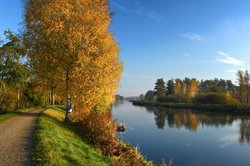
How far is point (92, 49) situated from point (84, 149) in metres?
9.52

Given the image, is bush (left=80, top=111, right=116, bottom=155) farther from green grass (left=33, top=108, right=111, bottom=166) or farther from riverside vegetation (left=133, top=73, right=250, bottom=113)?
riverside vegetation (left=133, top=73, right=250, bottom=113)

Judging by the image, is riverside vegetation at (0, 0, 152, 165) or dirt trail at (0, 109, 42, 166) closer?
dirt trail at (0, 109, 42, 166)

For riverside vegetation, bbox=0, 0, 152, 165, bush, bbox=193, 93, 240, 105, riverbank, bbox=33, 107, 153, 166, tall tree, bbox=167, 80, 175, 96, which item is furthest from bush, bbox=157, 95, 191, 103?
riverbank, bbox=33, 107, 153, 166

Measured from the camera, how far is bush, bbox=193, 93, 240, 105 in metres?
91.9

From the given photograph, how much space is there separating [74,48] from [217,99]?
271 ft

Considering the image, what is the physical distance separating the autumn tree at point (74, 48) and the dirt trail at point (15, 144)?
5.36 m

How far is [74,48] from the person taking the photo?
21391 millimetres

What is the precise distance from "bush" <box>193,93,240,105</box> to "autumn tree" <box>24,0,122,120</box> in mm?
76928

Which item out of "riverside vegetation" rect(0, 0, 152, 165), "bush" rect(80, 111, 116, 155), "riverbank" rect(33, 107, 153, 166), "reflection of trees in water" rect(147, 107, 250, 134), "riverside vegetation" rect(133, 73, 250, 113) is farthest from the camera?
"riverside vegetation" rect(133, 73, 250, 113)

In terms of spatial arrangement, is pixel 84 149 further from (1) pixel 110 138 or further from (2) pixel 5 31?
(2) pixel 5 31

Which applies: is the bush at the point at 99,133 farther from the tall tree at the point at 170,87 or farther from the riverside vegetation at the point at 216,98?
the tall tree at the point at 170,87

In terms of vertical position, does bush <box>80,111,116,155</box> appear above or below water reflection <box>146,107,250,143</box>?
above

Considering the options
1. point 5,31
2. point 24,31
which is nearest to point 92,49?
point 24,31

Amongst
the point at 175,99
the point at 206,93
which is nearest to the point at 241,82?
the point at 206,93
